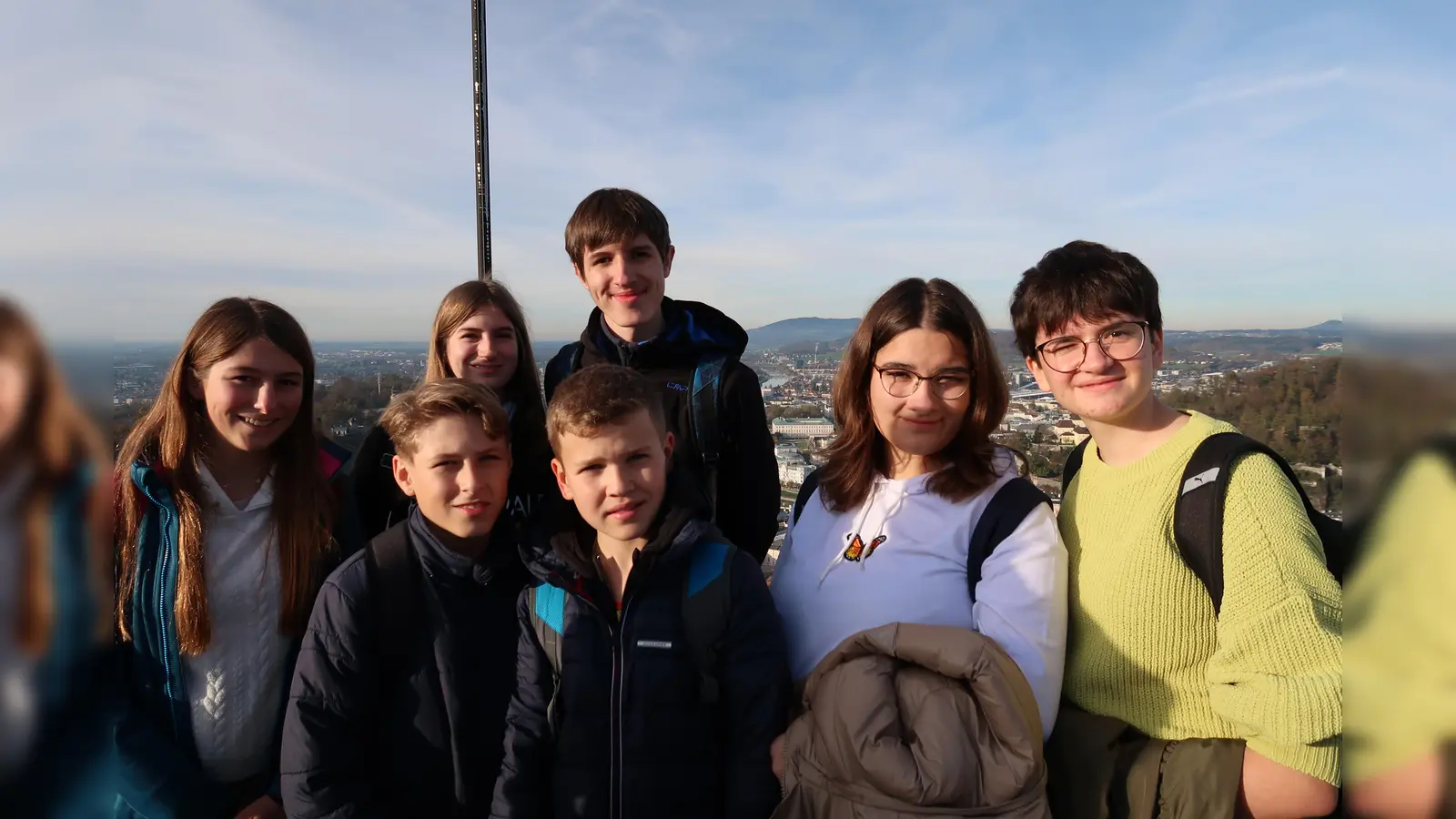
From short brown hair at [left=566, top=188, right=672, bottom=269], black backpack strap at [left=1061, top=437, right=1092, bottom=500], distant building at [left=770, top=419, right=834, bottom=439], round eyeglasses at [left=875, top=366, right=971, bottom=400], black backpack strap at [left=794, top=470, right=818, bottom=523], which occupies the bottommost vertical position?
black backpack strap at [left=794, top=470, right=818, bottom=523]

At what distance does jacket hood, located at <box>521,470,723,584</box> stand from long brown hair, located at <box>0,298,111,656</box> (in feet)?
→ 5.23

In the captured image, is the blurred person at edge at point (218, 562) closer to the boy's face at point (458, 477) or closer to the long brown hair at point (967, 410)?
the boy's face at point (458, 477)

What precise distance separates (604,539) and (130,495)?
1793 mm

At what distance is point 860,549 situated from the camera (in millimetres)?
2611

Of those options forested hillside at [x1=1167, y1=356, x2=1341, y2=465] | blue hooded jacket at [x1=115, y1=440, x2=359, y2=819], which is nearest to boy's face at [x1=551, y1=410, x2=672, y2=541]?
blue hooded jacket at [x1=115, y1=440, x2=359, y2=819]

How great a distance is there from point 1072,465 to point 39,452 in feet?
9.46

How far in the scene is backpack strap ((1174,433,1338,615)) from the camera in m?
2.06

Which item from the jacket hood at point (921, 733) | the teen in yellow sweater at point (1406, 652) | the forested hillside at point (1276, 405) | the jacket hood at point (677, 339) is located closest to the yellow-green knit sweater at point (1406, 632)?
the teen in yellow sweater at point (1406, 652)

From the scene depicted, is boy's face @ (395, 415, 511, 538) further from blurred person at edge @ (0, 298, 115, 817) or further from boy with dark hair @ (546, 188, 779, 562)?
Answer: blurred person at edge @ (0, 298, 115, 817)

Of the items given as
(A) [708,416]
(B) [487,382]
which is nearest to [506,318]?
(B) [487,382]

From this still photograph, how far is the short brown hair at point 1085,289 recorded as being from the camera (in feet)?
7.89

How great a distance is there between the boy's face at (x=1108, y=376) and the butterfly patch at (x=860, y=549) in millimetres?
784

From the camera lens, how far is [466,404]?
2855mm

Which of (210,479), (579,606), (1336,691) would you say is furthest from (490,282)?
(1336,691)
